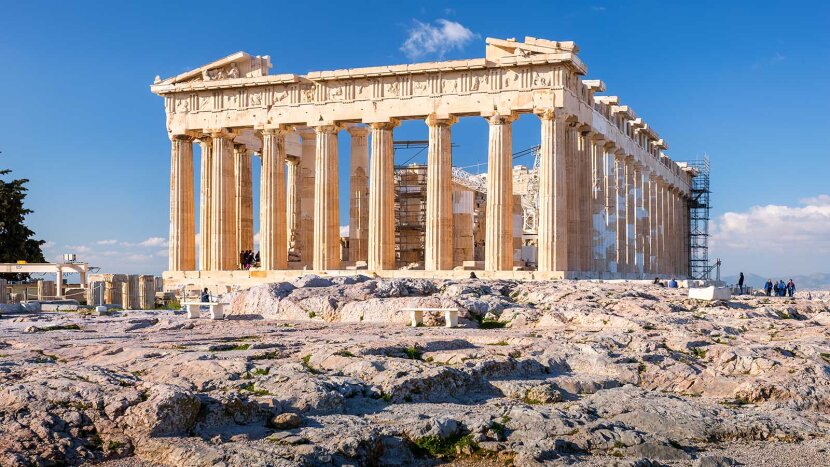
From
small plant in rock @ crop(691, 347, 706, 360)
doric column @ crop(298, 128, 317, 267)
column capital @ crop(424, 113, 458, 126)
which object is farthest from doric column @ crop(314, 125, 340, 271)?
small plant in rock @ crop(691, 347, 706, 360)

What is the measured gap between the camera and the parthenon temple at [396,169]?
39438 millimetres

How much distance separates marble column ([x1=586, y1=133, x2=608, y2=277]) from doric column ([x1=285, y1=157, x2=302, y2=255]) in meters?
14.5

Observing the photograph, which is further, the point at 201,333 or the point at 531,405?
the point at 201,333

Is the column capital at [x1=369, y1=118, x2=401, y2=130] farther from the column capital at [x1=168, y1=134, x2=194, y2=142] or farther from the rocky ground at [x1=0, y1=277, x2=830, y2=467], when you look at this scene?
the rocky ground at [x1=0, y1=277, x2=830, y2=467]

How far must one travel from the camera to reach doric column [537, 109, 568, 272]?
3906 centimetres

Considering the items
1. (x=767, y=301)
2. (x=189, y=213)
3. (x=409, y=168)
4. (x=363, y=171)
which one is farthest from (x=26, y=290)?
(x=767, y=301)

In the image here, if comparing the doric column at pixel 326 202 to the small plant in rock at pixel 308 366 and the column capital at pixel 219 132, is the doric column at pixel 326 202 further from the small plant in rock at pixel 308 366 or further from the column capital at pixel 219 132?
the small plant in rock at pixel 308 366

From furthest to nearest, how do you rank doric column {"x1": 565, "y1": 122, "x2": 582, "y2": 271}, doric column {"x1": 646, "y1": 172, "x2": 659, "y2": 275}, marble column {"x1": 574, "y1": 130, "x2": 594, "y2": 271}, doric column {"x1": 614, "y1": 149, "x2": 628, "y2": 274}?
1. doric column {"x1": 646, "y1": 172, "x2": 659, "y2": 275}
2. doric column {"x1": 614, "y1": 149, "x2": 628, "y2": 274}
3. marble column {"x1": 574, "y1": 130, "x2": 594, "y2": 271}
4. doric column {"x1": 565, "y1": 122, "x2": 582, "y2": 271}

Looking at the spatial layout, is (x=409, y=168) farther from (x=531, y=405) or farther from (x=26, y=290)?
(x=531, y=405)

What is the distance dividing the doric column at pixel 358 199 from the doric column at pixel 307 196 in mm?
1998

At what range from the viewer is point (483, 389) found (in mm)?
13961

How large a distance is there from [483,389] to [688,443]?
3.07m

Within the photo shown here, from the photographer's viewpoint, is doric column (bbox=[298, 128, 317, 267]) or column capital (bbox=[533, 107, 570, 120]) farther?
doric column (bbox=[298, 128, 317, 267])

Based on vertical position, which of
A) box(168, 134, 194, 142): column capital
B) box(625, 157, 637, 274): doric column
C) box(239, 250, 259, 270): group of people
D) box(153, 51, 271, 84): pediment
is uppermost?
box(153, 51, 271, 84): pediment
